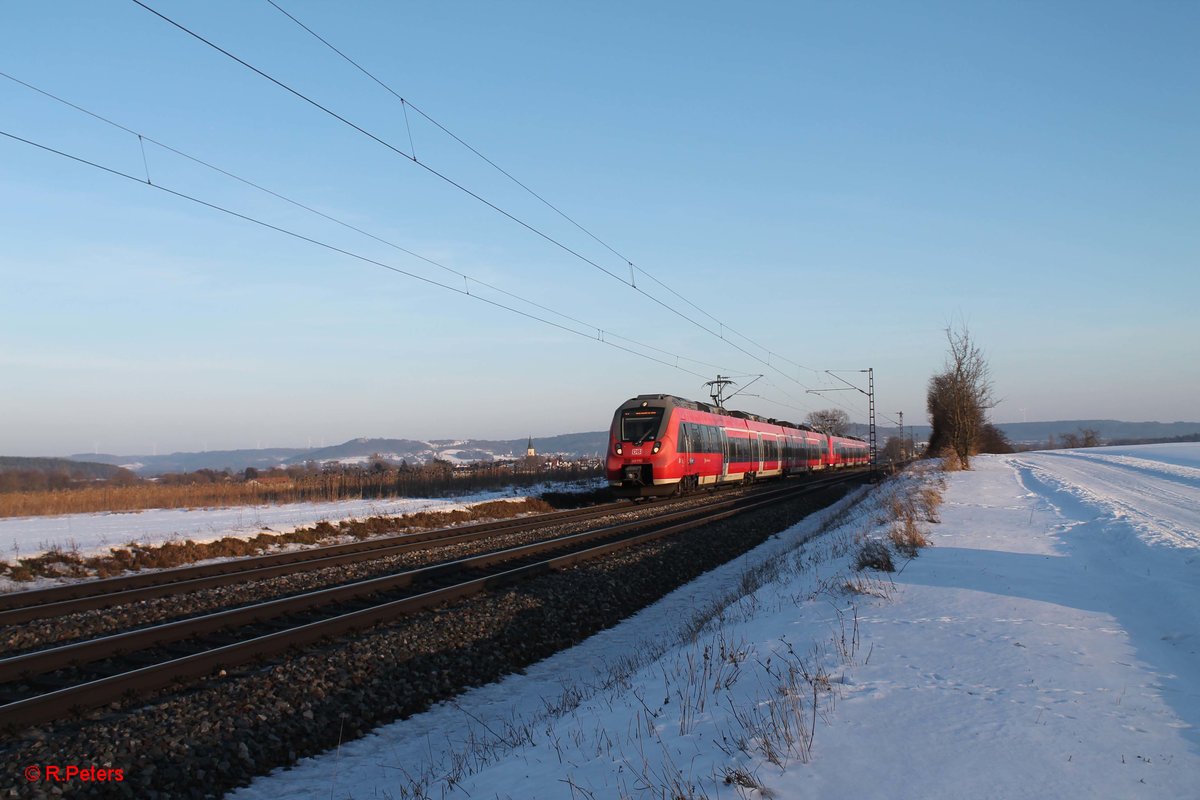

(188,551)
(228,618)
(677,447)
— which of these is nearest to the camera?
(228,618)

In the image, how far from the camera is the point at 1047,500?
22781 millimetres

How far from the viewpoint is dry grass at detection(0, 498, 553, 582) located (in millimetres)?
14094

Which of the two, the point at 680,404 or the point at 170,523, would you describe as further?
the point at 680,404

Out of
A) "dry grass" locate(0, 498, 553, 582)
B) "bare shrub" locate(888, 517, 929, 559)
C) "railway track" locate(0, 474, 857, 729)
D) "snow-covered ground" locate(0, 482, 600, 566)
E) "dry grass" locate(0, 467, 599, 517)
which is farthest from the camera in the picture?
"dry grass" locate(0, 467, 599, 517)

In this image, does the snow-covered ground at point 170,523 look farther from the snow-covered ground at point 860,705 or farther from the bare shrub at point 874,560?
the bare shrub at point 874,560

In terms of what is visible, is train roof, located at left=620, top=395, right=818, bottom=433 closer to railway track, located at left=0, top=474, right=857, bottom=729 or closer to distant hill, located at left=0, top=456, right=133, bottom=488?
railway track, located at left=0, top=474, right=857, bottom=729

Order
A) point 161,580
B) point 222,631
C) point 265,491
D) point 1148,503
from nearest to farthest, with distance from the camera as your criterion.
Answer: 1. point 222,631
2. point 161,580
3. point 1148,503
4. point 265,491

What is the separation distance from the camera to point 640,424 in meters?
27.7

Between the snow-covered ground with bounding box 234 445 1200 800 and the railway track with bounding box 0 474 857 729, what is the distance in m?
2.04

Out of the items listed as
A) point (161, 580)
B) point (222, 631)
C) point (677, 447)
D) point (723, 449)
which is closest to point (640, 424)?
point (677, 447)

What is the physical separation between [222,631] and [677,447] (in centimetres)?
2032

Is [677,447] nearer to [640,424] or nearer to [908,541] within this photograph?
[640,424]

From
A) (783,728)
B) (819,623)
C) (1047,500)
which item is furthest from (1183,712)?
(1047,500)

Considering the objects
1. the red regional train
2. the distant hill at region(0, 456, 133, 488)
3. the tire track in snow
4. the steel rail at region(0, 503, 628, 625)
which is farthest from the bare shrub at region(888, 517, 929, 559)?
the distant hill at region(0, 456, 133, 488)
